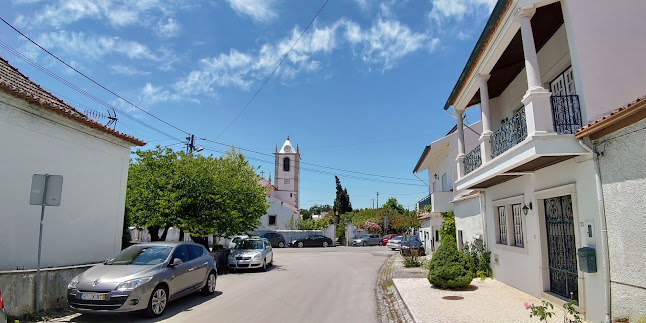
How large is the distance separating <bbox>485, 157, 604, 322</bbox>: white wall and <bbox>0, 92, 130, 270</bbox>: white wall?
1188 cm

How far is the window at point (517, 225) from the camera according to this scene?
10702mm

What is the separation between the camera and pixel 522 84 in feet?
36.4

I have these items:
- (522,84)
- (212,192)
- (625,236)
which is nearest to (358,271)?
(212,192)

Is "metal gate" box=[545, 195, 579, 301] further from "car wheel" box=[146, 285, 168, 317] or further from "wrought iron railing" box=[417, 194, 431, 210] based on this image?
"wrought iron railing" box=[417, 194, 431, 210]

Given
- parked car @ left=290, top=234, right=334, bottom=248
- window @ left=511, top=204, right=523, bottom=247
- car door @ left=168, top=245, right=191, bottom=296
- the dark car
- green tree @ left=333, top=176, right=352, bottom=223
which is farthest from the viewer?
green tree @ left=333, top=176, right=352, bottom=223

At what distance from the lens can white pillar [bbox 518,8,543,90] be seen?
716cm

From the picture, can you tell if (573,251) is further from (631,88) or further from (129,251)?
(129,251)

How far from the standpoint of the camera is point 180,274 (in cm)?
902

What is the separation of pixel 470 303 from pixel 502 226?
4040 millimetres

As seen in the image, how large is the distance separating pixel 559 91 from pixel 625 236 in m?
4.09

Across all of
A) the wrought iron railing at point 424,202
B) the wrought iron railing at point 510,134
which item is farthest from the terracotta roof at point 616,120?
the wrought iron railing at point 424,202

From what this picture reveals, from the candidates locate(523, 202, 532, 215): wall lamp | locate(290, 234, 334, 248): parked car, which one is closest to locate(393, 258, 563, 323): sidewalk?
locate(523, 202, 532, 215): wall lamp

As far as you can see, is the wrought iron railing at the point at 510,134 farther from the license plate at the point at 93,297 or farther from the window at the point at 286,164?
the window at the point at 286,164

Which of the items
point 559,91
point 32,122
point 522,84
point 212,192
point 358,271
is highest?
point 522,84
